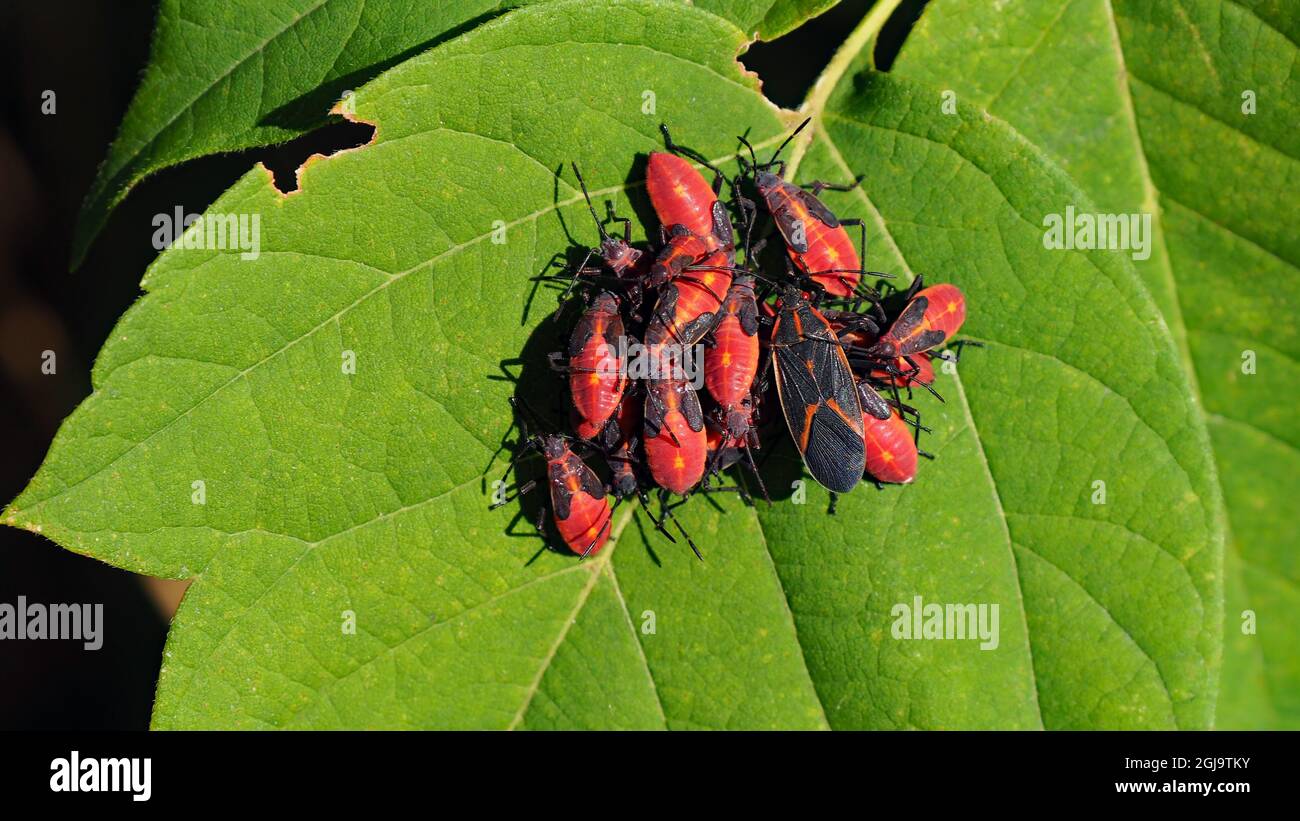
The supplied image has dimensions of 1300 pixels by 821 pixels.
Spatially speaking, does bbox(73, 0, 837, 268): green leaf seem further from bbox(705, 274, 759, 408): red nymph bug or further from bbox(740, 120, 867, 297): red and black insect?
bbox(705, 274, 759, 408): red nymph bug

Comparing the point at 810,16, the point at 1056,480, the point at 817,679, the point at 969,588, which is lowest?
the point at 817,679

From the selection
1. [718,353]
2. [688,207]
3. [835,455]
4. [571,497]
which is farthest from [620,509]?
[688,207]

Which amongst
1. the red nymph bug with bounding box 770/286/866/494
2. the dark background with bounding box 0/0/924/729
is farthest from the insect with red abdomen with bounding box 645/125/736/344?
the dark background with bounding box 0/0/924/729

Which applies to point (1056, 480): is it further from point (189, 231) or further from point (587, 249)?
point (189, 231)

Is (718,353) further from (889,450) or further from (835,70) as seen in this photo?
(835,70)

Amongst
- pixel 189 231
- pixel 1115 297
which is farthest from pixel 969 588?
pixel 189 231
